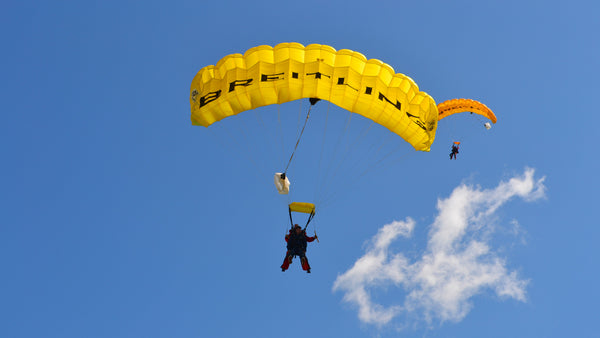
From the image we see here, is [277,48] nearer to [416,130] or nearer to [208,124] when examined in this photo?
[208,124]

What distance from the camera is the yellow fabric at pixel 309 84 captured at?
16.2 meters

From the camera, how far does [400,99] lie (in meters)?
16.7

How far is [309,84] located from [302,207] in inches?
184

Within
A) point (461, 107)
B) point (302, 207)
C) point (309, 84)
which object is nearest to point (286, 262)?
point (302, 207)

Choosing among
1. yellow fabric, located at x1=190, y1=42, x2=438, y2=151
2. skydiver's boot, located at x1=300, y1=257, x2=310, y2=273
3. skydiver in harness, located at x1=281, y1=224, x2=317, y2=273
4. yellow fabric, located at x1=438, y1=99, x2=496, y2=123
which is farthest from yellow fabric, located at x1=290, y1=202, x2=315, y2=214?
yellow fabric, located at x1=438, y1=99, x2=496, y2=123

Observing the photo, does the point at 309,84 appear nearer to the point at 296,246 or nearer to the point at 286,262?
the point at 296,246

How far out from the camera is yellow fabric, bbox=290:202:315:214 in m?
18.4

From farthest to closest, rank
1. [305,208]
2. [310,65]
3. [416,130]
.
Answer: [305,208]
[416,130]
[310,65]

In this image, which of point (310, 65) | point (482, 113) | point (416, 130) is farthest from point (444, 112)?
point (310, 65)

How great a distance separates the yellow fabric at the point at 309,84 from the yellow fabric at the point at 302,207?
392cm

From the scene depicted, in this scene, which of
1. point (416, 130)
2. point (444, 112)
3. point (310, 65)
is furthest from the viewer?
point (444, 112)

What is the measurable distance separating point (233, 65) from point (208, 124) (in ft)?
7.46

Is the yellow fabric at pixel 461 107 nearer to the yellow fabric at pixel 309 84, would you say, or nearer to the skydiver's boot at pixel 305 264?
the yellow fabric at pixel 309 84

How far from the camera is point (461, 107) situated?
3203cm
